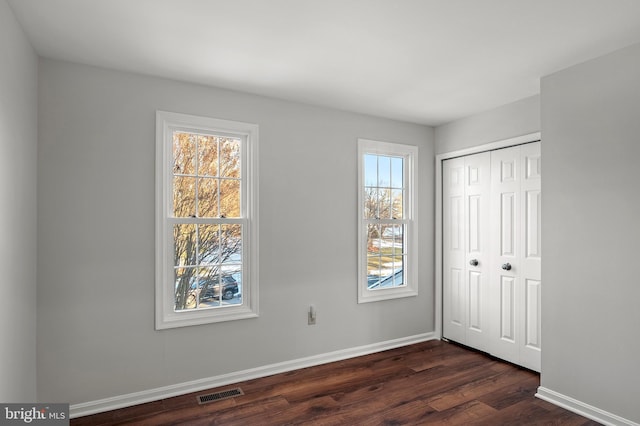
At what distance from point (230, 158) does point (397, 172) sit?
1913 mm

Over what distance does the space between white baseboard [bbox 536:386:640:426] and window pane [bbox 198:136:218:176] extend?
3.12 meters

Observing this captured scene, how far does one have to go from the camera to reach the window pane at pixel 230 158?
3.23 m

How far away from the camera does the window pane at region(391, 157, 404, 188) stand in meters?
4.21

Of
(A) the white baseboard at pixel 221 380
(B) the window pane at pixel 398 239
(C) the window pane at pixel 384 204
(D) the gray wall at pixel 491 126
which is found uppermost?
(D) the gray wall at pixel 491 126

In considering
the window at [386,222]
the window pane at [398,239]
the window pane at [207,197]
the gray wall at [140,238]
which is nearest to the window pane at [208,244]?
the window pane at [207,197]

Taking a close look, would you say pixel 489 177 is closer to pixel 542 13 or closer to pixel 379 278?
pixel 379 278

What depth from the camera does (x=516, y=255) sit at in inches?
139

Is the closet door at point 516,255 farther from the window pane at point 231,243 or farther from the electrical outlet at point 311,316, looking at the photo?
the window pane at point 231,243

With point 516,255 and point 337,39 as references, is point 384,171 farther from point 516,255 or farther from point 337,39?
point 337,39

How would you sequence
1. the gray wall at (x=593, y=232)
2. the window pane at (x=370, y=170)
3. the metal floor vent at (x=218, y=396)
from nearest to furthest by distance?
1. the gray wall at (x=593, y=232)
2. the metal floor vent at (x=218, y=396)
3. the window pane at (x=370, y=170)

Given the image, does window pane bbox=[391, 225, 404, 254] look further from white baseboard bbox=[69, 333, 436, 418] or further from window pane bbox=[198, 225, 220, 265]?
window pane bbox=[198, 225, 220, 265]

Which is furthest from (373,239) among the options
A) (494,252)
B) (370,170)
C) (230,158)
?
(230,158)

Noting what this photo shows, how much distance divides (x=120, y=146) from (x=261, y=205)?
1.17 meters

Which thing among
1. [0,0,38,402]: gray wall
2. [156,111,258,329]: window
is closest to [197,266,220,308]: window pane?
[156,111,258,329]: window
